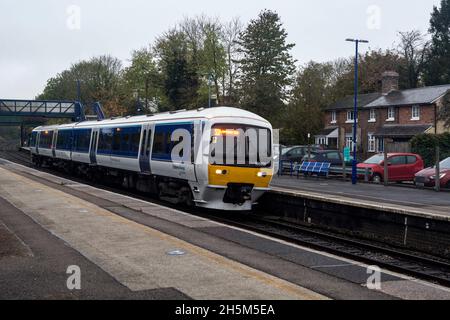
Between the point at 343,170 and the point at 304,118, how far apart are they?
28996 millimetres

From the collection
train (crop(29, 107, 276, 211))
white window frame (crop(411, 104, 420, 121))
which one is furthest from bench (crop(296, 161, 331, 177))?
white window frame (crop(411, 104, 420, 121))

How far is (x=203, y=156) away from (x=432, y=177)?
42.4 feet

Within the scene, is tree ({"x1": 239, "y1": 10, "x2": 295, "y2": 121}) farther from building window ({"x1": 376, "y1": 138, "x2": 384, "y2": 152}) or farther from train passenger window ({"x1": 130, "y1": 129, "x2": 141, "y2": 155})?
train passenger window ({"x1": 130, "y1": 129, "x2": 141, "y2": 155})

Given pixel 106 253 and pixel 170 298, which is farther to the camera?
pixel 106 253

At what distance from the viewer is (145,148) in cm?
1992

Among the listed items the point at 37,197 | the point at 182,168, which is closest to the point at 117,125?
the point at 37,197

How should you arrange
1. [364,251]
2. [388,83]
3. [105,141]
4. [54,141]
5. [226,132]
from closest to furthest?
[364,251], [226,132], [105,141], [54,141], [388,83]

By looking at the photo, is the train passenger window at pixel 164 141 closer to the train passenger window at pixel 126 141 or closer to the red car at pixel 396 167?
the train passenger window at pixel 126 141

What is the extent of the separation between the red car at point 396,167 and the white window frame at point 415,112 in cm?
1826

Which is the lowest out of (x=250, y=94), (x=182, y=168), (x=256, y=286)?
(x=256, y=286)

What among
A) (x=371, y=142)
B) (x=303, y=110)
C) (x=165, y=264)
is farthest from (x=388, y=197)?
(x=303, y=110)

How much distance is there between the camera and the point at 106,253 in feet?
32.3

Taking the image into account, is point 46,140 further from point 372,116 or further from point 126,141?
point 372,116
